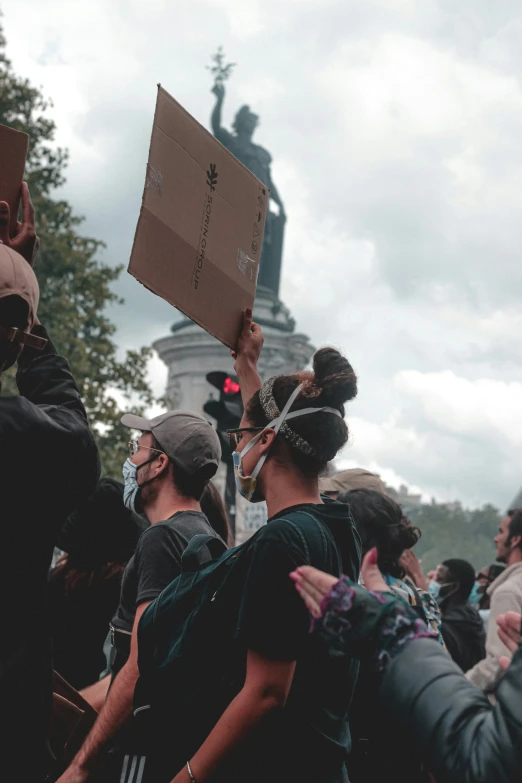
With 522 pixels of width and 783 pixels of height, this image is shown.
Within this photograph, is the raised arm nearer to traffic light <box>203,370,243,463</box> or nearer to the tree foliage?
traffic light <box>203,370,243,463</box>

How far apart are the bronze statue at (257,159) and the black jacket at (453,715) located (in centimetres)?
2580

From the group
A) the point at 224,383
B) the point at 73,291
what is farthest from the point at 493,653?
the point at 73,291

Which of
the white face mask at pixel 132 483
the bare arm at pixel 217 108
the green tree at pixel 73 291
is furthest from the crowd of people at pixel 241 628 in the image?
the bare arm at pixel 217 108

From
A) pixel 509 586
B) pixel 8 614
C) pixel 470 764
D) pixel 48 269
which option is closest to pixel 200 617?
pixel 8 614

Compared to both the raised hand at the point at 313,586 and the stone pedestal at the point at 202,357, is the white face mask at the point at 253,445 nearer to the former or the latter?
the raised hand at the point at 313,586

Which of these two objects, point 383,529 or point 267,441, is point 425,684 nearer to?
point 267,441

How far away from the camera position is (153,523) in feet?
10.3

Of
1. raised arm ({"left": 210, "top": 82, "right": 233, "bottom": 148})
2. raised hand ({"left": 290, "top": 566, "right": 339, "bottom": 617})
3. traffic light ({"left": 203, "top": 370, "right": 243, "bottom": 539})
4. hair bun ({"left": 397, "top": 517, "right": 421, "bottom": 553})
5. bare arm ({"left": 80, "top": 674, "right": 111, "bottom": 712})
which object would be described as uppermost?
raised arm ({"left": 210, "top": 82, "right": 233, "bottom": 148})

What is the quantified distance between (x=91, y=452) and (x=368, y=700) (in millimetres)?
1811

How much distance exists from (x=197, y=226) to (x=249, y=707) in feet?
4.64

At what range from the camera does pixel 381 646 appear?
1.55m

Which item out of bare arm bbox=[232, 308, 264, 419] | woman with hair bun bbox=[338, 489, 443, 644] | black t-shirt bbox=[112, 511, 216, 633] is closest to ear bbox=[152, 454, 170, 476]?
black t-shirt bbox=[112, 511, 216, 633]

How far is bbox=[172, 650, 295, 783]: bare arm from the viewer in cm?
204

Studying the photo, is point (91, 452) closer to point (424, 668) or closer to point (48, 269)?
point (424, 668)
